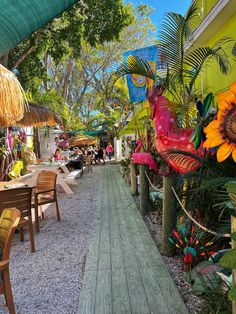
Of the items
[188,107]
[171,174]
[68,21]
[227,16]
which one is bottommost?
→ [171,174]

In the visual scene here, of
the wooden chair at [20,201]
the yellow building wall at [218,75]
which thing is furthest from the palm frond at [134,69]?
the wooden chair at [20,201]

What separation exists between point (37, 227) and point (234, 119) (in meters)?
4.53

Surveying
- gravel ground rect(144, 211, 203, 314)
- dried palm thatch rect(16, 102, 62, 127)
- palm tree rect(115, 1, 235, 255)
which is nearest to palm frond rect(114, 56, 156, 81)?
palm tree rect(115, 1, 235, 255)

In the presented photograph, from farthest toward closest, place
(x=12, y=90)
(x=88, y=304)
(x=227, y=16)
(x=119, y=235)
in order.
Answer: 1. (x=119, y=235)
2. (x=227, y=16)
3. (x=12, y=90)
4. (x=88, y=304)

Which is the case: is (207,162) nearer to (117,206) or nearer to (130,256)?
(130,256)

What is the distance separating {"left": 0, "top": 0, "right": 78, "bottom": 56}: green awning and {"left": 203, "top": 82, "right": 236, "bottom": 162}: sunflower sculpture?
1568mm

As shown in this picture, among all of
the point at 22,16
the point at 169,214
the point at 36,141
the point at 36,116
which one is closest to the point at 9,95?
the point at 22,16

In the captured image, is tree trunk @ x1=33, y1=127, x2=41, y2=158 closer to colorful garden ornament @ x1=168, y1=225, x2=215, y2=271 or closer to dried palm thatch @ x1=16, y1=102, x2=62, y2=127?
dried palm thatch @ x1=16, y1=102, x2=62, y2=127

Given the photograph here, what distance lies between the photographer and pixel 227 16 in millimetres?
4742

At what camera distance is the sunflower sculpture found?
1966mm

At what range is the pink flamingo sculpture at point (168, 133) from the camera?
351cm

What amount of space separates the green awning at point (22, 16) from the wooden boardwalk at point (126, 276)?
274 cm

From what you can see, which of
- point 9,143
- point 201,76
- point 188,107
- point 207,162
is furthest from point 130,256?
point 9,143

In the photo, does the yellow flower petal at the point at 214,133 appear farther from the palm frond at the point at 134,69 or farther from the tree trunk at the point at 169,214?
the palm frond at the point at 134,69
